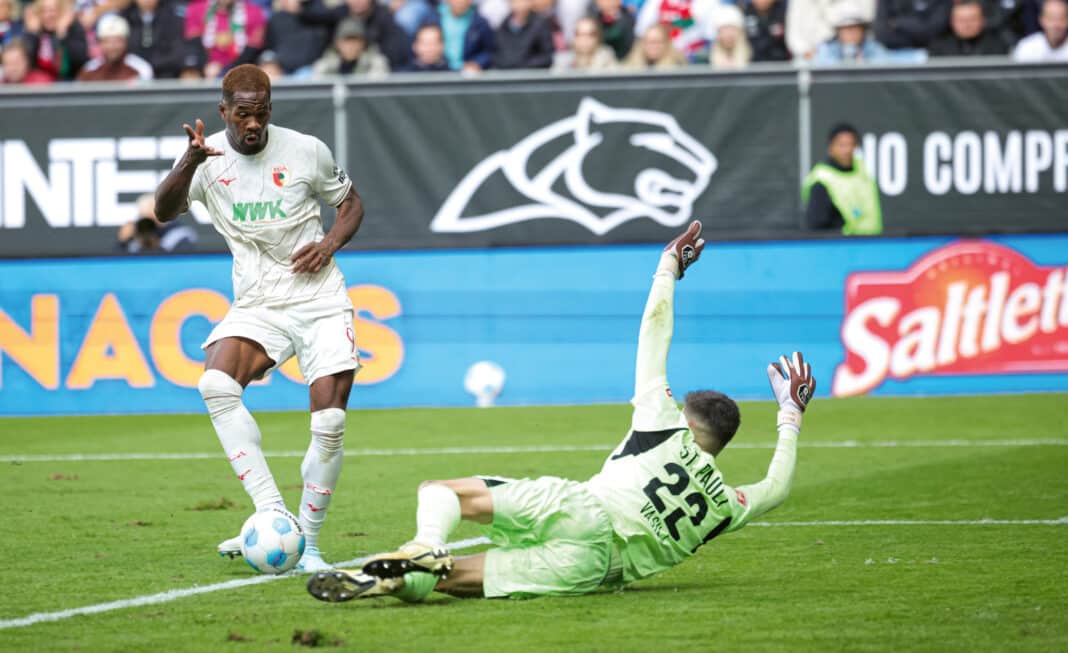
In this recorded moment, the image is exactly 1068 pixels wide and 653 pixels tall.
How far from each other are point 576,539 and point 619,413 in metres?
8.36

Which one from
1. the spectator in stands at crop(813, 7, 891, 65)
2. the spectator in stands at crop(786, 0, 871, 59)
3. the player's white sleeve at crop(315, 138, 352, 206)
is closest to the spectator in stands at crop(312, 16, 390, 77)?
the spectator in stands at crop(786, 0, 871, 59)

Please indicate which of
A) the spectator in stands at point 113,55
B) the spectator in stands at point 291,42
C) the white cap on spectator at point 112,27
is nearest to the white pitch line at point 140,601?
the spectator in stands at point 291,42

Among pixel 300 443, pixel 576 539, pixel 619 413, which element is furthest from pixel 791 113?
pixel 576 539

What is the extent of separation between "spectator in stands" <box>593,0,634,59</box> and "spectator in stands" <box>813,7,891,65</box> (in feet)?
6.46

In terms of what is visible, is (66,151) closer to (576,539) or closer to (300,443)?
(300,443)

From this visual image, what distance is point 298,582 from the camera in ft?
23.7

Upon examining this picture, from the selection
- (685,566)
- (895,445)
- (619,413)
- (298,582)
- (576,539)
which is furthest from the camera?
(619,413)

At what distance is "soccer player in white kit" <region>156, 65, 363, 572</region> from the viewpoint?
771 centimetres

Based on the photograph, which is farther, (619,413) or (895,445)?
(619,413)

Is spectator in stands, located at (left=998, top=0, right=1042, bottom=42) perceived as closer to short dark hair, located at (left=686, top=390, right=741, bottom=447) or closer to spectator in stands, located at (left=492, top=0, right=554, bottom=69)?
spectator in stands, located at (left=492, top=0, right=554, bottom=69)

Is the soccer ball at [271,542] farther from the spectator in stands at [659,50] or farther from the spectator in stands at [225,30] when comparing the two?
the spectator in stands at [225,30]

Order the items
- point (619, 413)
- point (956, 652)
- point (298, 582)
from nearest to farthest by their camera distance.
→ point (956, 652), point (298, 582), point (619, 413)

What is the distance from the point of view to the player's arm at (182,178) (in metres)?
7.51

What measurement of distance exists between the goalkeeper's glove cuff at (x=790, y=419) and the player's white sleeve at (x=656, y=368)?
1.69 ft
